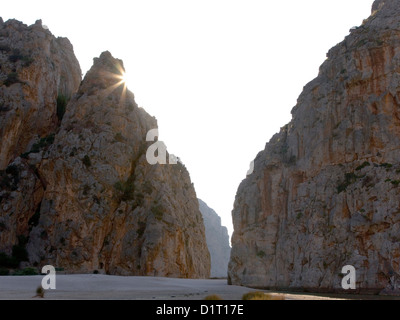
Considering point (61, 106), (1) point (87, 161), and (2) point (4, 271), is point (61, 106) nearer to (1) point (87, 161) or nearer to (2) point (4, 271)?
(1) point (87, 161)

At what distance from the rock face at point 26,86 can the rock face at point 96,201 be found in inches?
58.2

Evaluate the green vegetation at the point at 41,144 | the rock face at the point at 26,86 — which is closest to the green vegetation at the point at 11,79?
the rock face at the point at 26,86

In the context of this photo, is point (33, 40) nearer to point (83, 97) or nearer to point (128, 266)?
point (83, 97)

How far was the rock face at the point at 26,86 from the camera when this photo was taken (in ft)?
244

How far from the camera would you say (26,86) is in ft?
254

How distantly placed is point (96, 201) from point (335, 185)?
123ft

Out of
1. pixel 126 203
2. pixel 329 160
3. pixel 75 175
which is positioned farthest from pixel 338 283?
pixel 75 175

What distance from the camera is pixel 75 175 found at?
68438 millimetres

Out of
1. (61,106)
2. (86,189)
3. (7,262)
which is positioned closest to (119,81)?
(61,106)

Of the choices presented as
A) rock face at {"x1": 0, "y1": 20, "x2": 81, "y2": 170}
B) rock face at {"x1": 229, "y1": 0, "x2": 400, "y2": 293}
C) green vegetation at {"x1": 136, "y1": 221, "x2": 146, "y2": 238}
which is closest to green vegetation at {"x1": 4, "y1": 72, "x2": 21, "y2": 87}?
rock face at {"x1": 0, "y1": 20, "x2": 81, "y2": 170}

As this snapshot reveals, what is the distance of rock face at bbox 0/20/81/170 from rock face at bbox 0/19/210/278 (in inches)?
58.2

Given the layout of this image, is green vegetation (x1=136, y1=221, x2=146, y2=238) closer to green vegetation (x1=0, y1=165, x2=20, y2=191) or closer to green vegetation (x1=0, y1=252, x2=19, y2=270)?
green vegetation (x1=0, y1=252, x2=19, y2=270)

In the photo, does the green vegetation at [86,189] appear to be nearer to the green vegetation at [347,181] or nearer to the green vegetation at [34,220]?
the green vegetation at [34,220]

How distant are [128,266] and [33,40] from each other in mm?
50015
